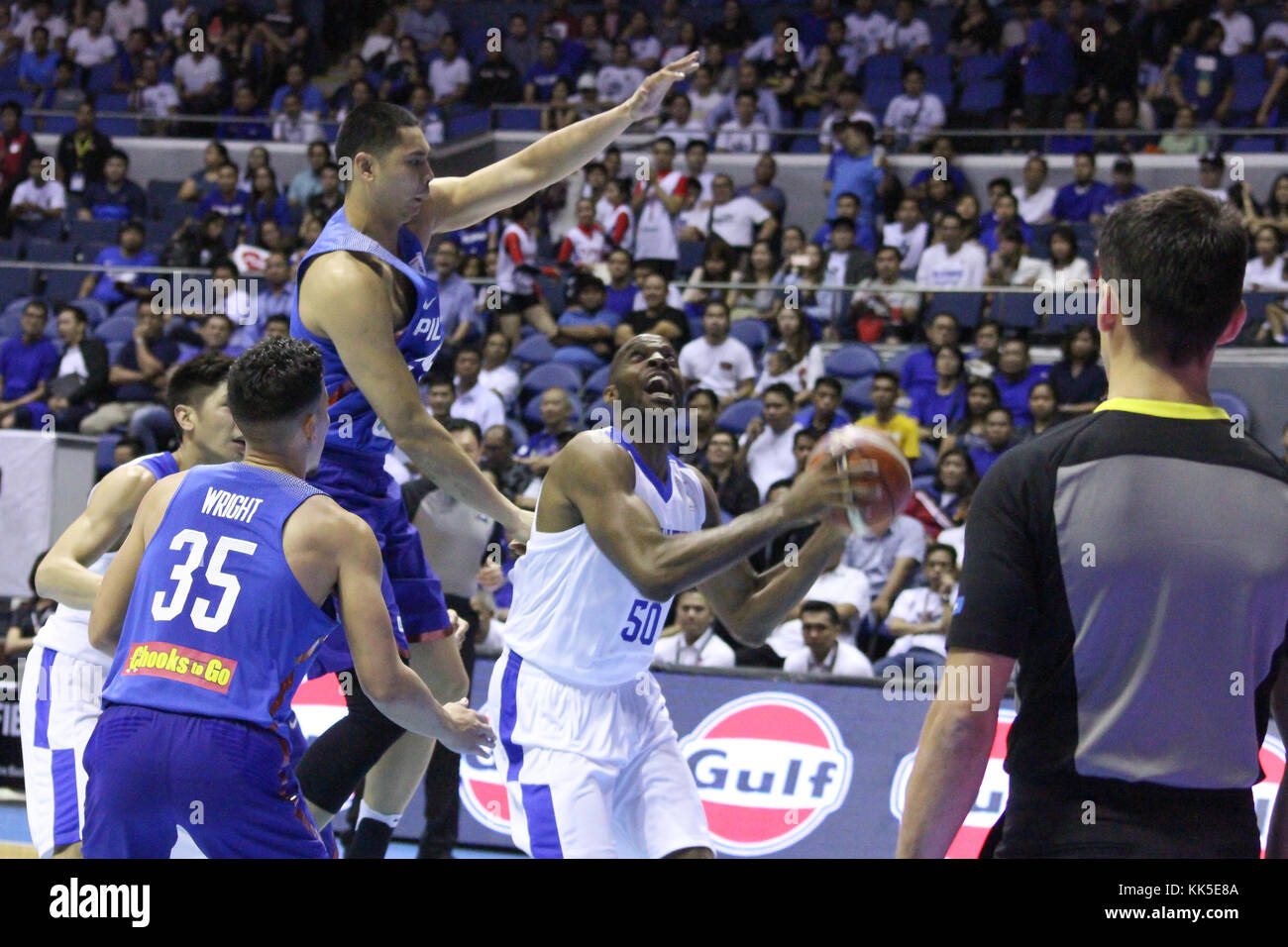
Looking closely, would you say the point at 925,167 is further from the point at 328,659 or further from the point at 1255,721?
the point at 1255,721

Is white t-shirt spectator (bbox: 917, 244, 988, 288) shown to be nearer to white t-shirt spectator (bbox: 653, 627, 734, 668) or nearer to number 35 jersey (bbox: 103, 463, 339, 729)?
white t-shirt spectator (bbox: 653, 627, 734, 668)

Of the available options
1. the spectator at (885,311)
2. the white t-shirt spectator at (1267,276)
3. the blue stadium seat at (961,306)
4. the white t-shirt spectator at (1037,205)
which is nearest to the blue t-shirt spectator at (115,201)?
the spectator at (885,311)

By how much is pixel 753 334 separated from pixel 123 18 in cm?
1054

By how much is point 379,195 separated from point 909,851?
9.48ft

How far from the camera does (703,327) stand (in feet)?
38.0

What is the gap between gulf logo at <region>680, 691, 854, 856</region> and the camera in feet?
24.6

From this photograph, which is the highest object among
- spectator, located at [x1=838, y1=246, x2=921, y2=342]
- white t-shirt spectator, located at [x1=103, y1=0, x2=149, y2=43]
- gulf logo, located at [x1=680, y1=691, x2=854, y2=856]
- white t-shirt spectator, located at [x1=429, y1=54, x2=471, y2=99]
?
white t-shirt spectator, located at [x1=103, y1=0, x2=149, y2=43]

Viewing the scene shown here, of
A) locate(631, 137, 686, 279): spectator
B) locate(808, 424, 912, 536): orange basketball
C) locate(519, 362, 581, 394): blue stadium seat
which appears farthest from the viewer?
locate(631, 137, 686, 279): spectator

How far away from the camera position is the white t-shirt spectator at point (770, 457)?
396 inches

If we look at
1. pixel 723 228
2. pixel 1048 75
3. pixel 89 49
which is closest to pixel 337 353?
pixel 723 228

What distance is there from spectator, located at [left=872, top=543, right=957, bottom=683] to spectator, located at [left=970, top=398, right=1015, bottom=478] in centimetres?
117

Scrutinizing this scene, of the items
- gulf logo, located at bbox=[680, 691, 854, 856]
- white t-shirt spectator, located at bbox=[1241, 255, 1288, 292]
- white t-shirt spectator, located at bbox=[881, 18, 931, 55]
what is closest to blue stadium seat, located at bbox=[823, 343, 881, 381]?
white t-shirt spectator, located at bbox=[1241, 255, 1288, 292]

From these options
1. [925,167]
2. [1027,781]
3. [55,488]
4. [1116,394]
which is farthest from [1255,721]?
[925,167]

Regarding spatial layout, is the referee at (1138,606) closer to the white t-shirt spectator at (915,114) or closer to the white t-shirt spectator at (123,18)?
the white t-shirt spectator at (915,114)
